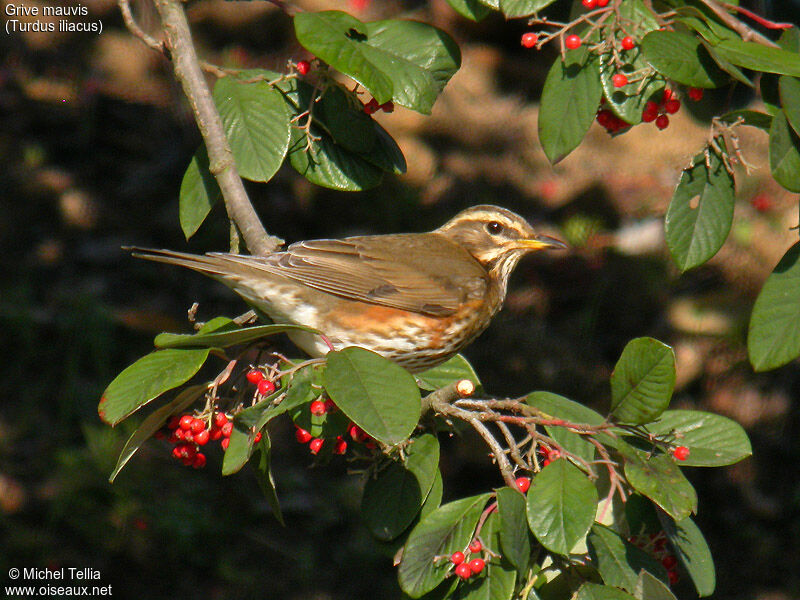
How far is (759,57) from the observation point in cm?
200

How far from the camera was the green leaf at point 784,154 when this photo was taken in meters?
1.94

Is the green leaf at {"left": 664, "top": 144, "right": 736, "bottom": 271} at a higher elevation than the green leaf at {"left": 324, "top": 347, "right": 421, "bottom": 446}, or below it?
higher

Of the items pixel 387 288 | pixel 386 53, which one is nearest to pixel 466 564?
pixel 386 53

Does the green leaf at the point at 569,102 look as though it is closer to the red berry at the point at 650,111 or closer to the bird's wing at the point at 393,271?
the red berry at the point at 650,111

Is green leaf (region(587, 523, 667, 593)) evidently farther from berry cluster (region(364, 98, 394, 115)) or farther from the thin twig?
the thin twig

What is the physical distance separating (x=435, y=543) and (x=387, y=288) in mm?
1436

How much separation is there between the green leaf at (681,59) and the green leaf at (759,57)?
0.05m

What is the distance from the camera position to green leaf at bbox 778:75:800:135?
6.33 feet

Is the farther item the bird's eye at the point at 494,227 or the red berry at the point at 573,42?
the bird's eye at the point at 494,227

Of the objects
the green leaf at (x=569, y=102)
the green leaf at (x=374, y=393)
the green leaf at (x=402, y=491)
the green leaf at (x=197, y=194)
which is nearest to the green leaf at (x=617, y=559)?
the green leaf at (x=402, y=491)

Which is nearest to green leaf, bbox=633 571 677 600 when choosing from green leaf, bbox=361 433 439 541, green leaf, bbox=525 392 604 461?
green leaf, bbox=525 392 604 461

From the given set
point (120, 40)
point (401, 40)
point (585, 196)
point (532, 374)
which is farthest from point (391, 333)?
point (120, 40)

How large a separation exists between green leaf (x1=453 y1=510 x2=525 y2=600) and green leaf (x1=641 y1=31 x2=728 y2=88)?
3.58 feet

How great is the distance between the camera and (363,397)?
179 centimetres
